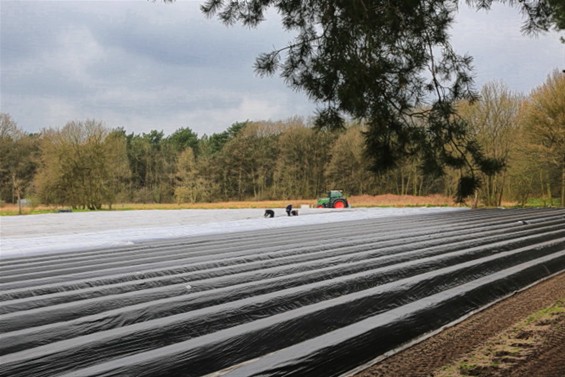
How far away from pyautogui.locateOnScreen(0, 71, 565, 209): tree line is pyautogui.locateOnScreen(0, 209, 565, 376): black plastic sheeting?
685mm

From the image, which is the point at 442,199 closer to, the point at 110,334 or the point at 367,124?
the point at 367,124

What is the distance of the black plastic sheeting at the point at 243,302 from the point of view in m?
1.77

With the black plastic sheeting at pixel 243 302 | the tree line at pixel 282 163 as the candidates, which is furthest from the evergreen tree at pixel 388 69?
the black plastic sheeting at pixel 243 302

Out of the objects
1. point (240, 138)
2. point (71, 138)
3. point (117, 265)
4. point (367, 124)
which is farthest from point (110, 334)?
point (240, 138)

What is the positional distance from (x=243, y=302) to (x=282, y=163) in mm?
23876

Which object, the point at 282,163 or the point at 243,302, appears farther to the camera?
the point at 282,163

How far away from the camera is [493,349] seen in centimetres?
214

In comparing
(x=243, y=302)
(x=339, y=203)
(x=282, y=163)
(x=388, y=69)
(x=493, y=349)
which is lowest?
(x=493, y=349)

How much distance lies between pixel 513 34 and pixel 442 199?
14.1 meters

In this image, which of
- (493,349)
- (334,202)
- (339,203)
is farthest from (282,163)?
(493,349)

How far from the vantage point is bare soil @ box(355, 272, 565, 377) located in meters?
1.90

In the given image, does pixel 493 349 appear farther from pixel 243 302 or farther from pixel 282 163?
pixel 282 163

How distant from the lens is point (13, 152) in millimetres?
20922

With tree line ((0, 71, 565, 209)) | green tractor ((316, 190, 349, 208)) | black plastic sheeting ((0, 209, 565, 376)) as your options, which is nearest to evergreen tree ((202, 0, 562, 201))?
tree line ((0, 71, 565, 209))
